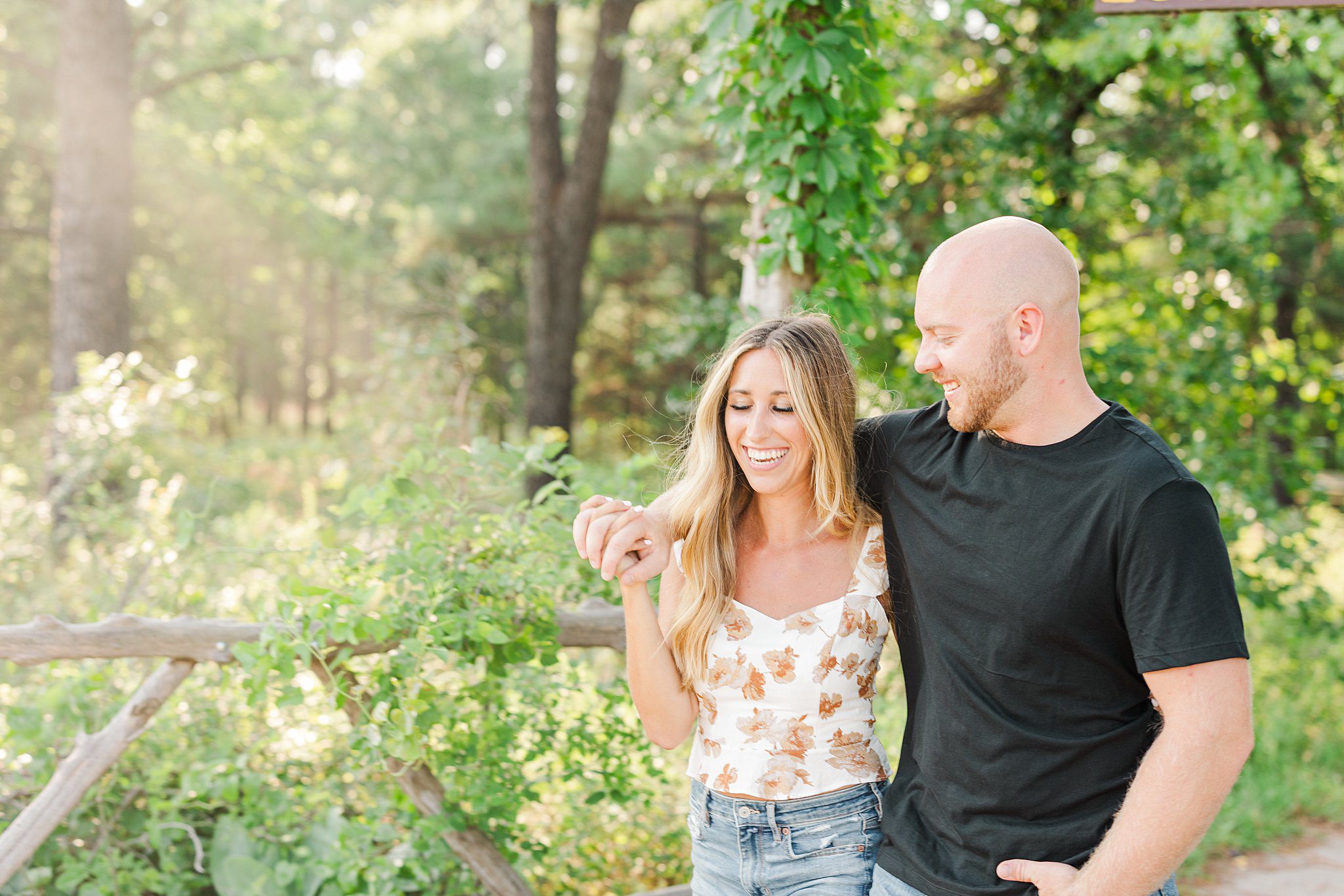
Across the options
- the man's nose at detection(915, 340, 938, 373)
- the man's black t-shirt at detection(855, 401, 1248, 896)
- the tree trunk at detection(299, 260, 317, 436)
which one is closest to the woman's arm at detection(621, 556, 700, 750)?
the man's black t-shirt at detection(855, 401, 1248, 896)

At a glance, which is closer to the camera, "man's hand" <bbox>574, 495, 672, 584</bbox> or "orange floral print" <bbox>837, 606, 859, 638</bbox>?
"man's hand" <bbox>574, 495, 672, 584</bbox>

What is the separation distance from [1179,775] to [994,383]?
2.25 ft

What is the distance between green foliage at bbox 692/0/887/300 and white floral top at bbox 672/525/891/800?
1.43 m

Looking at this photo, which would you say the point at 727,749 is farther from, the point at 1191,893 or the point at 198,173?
the point at 198,173

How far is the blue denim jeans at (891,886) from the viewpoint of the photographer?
5.67ft

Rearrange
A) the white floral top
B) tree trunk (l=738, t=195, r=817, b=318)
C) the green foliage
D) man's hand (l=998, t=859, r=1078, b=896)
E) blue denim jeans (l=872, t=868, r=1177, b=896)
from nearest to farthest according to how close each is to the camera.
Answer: man's hand (l=998, t=859, r=1078, b=896) → blue denim jeans (l=872, t=868, r=1177, b=896) → the white floral top → the green foliage → tree trunk (l=738, t=195, r=817, b=318)

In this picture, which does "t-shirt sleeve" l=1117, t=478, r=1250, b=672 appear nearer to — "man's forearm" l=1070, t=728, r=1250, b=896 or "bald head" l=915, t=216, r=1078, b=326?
"man's forearm" l=1070, t=728, r=1250, b=896

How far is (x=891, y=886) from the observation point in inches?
72.4

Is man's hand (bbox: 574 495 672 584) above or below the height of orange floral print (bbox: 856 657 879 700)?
above

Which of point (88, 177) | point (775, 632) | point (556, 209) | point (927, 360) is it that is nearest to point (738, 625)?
point (775, 632)

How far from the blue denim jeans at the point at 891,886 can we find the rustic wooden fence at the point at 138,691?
135 centimetres

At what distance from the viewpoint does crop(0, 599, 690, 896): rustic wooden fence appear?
2539 millimetres

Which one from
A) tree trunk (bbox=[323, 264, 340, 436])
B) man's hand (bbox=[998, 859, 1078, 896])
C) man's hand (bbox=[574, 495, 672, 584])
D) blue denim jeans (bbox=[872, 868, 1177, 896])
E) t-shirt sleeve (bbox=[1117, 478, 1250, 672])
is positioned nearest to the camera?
t-shirt sleeve (bbox=[1117, 478, 1250, 672])

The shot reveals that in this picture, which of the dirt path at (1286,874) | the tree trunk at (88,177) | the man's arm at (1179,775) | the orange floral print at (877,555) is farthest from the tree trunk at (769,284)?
the tree trunk at (88,177)
